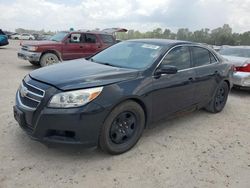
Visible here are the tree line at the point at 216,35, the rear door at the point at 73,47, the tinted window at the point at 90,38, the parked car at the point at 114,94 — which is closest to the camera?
the parked car at the point at 114,94

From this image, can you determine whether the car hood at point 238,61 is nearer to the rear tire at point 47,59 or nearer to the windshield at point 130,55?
the windshield at point 130,55

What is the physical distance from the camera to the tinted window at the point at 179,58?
444cm

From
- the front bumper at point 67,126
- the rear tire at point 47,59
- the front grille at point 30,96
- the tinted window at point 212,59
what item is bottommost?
the rear tire at point 47,59

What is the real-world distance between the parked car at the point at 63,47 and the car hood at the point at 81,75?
284 inches

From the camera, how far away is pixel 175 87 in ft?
14.5

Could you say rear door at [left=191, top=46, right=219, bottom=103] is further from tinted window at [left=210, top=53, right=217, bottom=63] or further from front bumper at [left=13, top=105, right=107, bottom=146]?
front bumper at [left=13, top=105, right=107, bottom=146]

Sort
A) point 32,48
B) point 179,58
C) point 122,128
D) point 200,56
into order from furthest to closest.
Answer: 1. point 32,48
2. point 200,56
3. point 179,58
4. point 122,128

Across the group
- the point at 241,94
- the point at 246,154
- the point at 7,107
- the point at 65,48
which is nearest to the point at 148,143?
the point at 246,154

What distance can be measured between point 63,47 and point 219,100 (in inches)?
288

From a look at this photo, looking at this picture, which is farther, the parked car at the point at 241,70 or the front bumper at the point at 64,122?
the parked car at the point at 241,70

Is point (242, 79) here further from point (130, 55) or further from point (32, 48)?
point (32, 48)

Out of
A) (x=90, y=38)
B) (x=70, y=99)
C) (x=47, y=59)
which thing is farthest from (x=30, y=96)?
(x=90, y=38)

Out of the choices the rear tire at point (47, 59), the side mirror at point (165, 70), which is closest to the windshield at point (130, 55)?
the side mirror at point (165, 70)

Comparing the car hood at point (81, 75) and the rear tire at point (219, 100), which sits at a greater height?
the car hood at point (81, 75)
